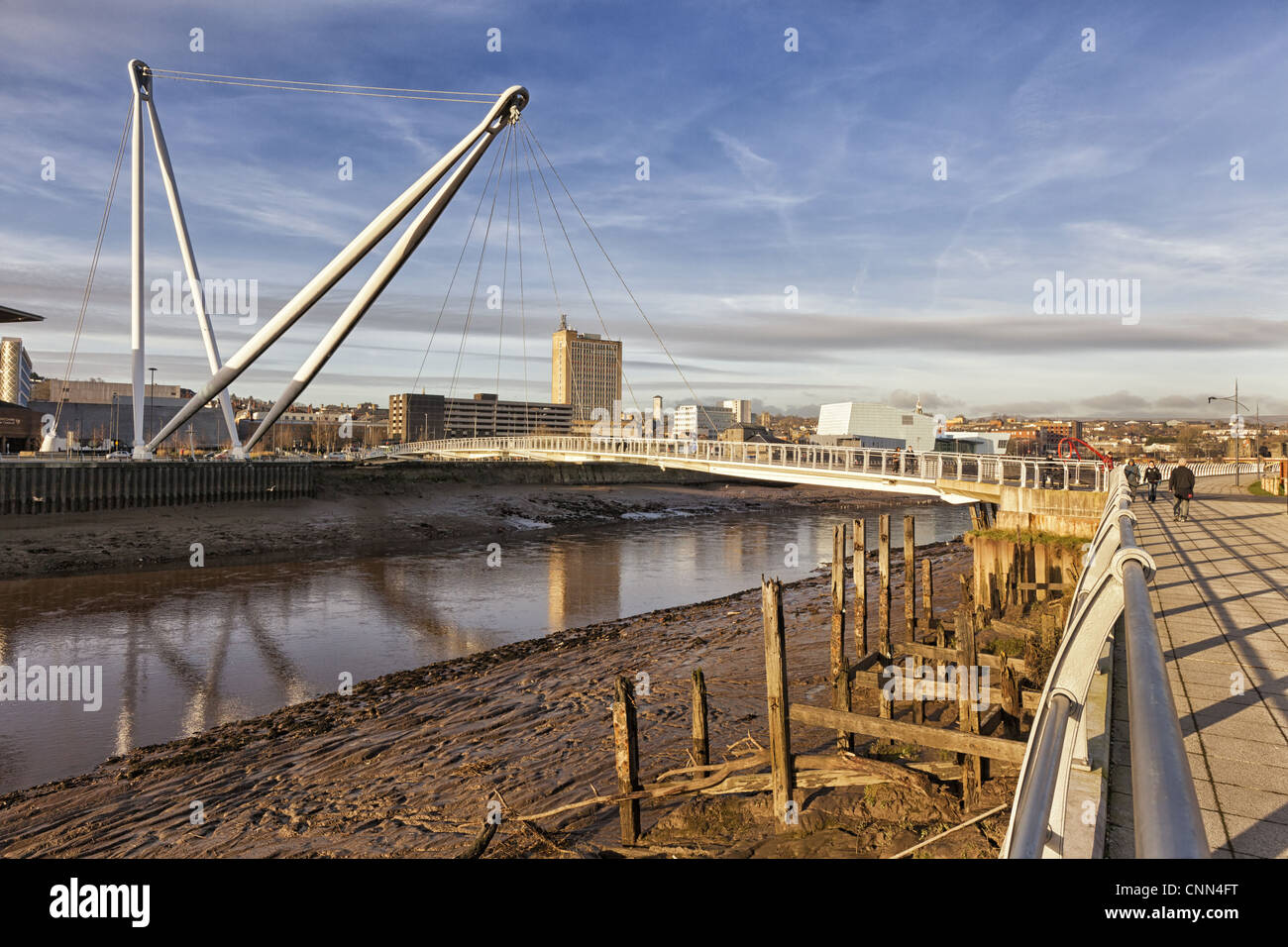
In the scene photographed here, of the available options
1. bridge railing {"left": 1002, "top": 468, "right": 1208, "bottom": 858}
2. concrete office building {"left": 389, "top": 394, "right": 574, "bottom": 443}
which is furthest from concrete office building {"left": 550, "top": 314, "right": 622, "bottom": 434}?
bridge railing {"left": 1002, "top": 468, "right": 1208, "bottom": 858}

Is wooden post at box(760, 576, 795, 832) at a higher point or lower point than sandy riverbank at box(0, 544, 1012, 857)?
higher

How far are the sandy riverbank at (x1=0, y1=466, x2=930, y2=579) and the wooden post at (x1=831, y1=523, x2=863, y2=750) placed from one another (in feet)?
92.0

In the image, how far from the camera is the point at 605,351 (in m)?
166

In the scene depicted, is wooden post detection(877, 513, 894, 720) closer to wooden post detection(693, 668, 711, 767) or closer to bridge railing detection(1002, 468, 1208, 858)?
wooden post detection(693, 668, 711, 767)

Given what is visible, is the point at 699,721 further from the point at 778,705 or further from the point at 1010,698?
the point at 1010,698

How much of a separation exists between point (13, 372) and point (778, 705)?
15633 centimetres

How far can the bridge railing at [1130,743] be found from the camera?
128 cm

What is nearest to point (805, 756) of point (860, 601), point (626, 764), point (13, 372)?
point (626, 764)

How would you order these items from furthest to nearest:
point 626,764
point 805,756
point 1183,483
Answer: point 1183,483 < point 805,756 < point 626,764

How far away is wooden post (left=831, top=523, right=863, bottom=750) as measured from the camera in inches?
386

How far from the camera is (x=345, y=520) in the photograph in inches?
1663

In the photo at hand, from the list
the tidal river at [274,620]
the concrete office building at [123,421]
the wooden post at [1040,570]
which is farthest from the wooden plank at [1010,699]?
the concrete office building at [123,421]

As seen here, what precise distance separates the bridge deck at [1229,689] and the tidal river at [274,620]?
13.9m
